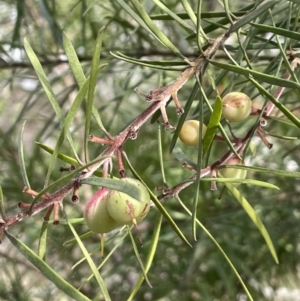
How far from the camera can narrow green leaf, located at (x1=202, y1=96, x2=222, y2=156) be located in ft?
0.64

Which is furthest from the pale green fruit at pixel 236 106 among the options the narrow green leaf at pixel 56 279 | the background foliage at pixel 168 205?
the background foliage at pixel 168 205

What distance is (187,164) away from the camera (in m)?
0.25

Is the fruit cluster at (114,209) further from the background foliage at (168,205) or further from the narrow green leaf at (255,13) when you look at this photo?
the background foliage at (168,205)

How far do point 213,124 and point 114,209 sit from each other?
5 cm

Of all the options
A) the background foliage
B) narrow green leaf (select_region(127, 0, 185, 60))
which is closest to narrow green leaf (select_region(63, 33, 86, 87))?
narrow green leaf (select_region(127, 0, 185, 60))

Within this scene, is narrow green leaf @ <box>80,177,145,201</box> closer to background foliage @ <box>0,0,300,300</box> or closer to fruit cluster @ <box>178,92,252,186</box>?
fruit cluster @ <box>178,92,252,186</box>

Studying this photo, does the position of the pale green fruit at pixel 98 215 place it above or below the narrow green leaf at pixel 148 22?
below

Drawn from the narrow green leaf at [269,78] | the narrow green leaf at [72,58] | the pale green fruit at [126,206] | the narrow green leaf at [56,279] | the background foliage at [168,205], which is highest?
the narrow green leaf at [72,58]

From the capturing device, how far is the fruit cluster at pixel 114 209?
0.62 feet

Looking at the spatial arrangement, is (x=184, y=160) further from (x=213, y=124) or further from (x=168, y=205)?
(x=168, y=205)

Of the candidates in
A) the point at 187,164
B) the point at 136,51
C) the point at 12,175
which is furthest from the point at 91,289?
the point at 187,164

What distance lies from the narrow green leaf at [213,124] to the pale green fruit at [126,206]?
0.04m

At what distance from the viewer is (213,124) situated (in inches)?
8.0

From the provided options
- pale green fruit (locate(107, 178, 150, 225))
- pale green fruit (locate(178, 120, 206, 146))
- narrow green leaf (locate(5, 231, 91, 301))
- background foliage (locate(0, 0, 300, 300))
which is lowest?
background foliage (locate(0, 0, 300, 300))
